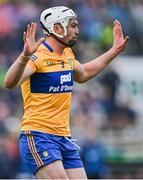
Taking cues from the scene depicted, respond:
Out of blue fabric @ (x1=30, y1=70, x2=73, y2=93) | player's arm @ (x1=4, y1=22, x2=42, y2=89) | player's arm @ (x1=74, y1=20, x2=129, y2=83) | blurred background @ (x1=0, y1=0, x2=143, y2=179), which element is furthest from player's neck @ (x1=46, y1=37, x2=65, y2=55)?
blurred background @ (x1=0, y1=0, x2=143, y2=179)

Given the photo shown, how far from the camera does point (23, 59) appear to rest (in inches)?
342

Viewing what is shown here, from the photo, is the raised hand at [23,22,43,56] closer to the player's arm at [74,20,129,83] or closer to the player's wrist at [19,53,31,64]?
the player's wrist at [19,53,31,64]

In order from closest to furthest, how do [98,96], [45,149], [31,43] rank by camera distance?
[31,43] < [45,149] < [98,96]

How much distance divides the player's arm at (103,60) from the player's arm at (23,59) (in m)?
1.12

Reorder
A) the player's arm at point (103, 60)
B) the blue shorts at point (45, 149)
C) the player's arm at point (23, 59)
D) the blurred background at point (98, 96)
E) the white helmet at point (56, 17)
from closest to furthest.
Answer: the player's arm at point (23, 59)
the blue shorts at point (45, 149)
the white helmet at point (56, 17)
the player's arm at point (103, 60)
the blurred background at point (98, 96)

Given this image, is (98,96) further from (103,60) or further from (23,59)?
(23,59)

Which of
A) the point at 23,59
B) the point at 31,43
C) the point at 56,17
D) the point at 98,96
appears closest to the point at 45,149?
the point at 23,59

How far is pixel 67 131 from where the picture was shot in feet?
30.9

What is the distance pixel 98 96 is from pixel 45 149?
7.60 m

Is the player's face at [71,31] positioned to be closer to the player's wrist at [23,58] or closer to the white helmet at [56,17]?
the white helmet at [56,17]

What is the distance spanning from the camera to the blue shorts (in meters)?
9.19

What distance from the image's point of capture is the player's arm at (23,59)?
866cm

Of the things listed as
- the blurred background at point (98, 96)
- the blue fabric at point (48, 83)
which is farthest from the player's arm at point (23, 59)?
the blurred background at point (98, 96)

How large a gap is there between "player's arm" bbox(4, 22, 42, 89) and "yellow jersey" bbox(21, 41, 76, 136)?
0.38m
